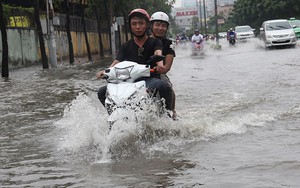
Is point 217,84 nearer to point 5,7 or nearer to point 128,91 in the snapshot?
point 128,91

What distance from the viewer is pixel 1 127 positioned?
808 centimetres

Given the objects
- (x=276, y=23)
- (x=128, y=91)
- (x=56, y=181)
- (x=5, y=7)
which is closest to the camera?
(x=56, y=181)

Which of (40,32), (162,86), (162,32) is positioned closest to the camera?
(162,86)

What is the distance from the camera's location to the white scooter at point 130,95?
559cm

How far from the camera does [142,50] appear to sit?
661cm

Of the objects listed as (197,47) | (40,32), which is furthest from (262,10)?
(40,32)

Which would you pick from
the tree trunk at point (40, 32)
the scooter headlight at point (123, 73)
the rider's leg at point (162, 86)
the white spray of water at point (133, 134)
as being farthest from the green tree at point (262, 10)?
the scooter headlight at point (123, 73)

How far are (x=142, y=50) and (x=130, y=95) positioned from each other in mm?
1113

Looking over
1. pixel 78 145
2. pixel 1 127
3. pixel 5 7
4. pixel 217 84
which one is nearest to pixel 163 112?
pixel 78 145

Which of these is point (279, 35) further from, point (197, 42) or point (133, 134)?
point (133, 134)

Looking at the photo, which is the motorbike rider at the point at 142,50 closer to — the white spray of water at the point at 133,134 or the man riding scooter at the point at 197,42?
the white spray of water at the point at 133,134

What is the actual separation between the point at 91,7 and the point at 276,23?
17067 millimetres

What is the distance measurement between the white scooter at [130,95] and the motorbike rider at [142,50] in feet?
0.41

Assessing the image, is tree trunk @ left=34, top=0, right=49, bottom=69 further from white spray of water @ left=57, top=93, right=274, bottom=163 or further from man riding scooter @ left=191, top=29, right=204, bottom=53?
white spray of water @ left=57, top=93, right=274, bottom=163
